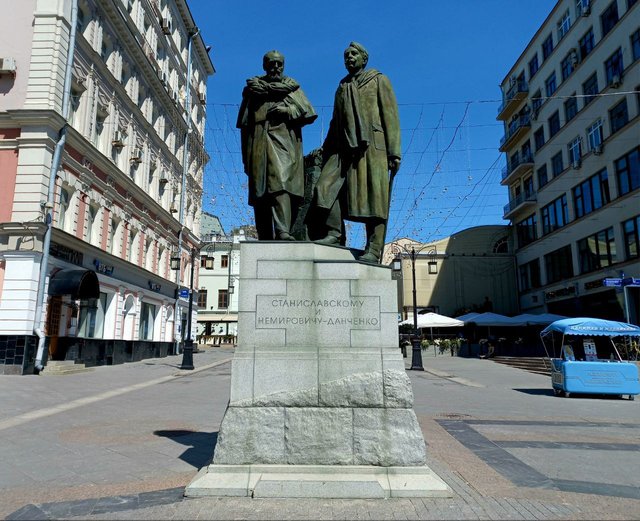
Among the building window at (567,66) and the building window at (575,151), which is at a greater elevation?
the building window at (567,66)

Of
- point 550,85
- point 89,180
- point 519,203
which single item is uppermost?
point 550,85

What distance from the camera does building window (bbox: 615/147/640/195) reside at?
27812 mm

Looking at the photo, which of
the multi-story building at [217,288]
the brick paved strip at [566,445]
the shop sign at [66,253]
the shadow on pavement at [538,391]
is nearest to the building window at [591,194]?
the shadow on pavement at [538,391]

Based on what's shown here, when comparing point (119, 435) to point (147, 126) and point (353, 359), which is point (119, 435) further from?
point (147, 126)

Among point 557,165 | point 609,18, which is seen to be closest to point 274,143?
point 609,18

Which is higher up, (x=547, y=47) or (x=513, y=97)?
(x=547, y=47)

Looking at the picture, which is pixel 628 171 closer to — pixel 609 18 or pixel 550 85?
pixel 609 18

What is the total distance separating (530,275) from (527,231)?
3.84 m

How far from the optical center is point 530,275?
4281 cm

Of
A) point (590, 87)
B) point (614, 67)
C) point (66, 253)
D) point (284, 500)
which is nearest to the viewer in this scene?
point (284, 500)

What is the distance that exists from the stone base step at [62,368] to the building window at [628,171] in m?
29.1

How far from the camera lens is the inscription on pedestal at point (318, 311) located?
4.95 metres

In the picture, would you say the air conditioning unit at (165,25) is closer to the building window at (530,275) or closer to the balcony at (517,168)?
the balcony at (517,168)

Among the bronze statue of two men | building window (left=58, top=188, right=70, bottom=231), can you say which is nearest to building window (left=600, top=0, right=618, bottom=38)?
building window (left=58, top=188, right=70, bottom=231)
